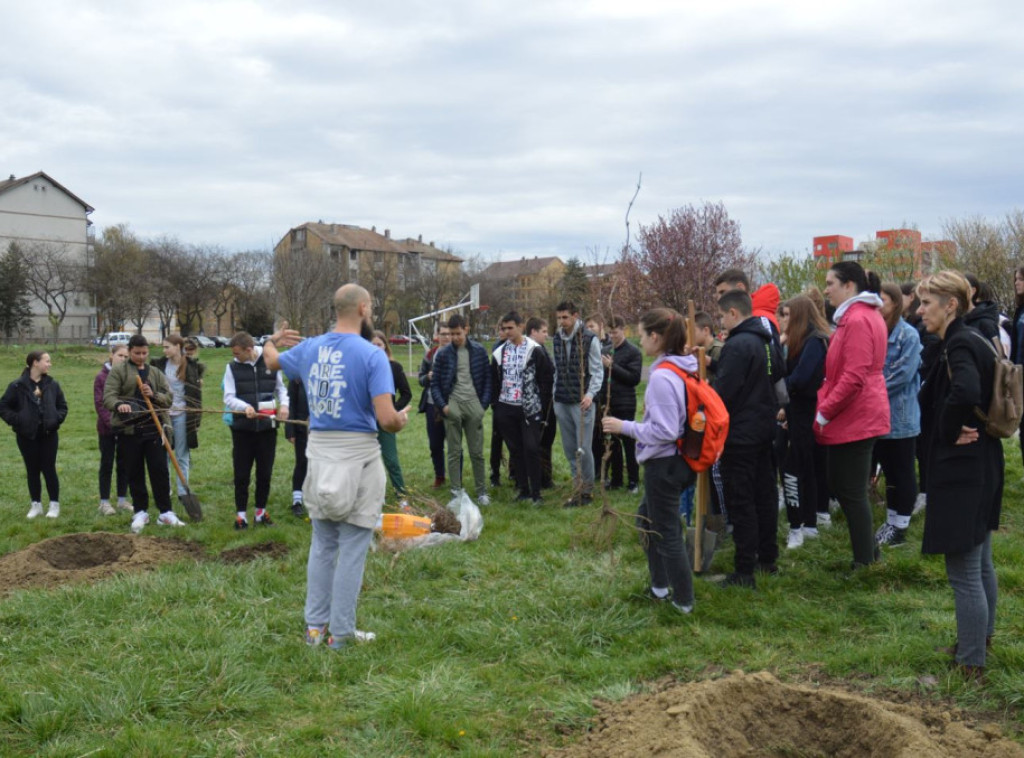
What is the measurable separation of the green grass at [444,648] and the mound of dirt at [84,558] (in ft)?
1.35

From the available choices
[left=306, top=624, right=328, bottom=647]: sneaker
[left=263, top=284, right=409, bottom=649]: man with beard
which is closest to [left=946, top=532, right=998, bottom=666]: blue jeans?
[left=263, top=284, right=409, bottom=649]: man with beard

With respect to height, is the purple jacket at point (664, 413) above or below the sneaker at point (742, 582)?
above

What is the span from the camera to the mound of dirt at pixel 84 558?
6277 millimetres

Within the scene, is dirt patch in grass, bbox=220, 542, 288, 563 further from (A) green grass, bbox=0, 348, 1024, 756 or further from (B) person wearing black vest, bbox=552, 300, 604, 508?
(B) person wearing black vest, bbox=552, 300, 604, 508

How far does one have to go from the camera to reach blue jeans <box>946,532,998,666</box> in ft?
12.7

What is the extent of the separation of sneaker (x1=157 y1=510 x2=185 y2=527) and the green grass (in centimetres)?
175

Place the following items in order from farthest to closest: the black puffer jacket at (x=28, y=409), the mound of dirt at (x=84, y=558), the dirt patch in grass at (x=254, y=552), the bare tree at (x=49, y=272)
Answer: the bare tree at (x=49, y=272)
the black puffer jacket at (x=28, y=409)
the dirt patch in grass at (x=254, y=552)
the mound of dirt at (x=84, y=558)

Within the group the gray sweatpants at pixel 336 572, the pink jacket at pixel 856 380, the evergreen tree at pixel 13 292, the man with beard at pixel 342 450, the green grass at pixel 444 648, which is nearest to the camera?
the green grass at pixel 444 648

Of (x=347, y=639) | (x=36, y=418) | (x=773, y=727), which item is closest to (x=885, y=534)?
(x=773, y=727)

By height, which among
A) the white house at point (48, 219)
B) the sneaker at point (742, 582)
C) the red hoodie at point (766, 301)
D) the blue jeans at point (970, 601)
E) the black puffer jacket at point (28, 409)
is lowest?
the sneaker at point (742, 582)

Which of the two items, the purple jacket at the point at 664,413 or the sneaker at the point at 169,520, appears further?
the sneaker at the point at 169,520

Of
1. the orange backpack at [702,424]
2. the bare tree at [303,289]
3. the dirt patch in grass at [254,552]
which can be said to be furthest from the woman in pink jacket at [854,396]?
the bare tree at [303,289]

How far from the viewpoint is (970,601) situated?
388 cm

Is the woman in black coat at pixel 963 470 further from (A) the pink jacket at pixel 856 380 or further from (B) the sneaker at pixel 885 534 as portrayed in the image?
(B) the sneaker at pixel 885 534
